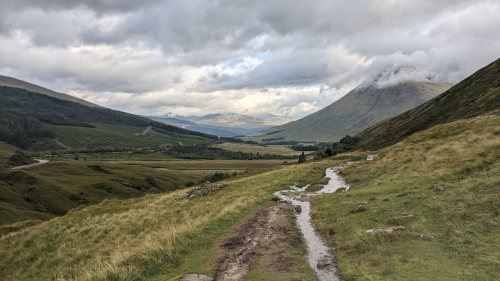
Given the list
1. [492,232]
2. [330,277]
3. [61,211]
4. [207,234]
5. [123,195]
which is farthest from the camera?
[123,195]

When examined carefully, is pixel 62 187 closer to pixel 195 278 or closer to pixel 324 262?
pixel 195 278

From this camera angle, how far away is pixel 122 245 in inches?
926

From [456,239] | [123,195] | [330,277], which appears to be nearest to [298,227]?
[330,277]

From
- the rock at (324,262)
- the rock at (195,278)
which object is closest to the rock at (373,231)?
the rock at (324,262)

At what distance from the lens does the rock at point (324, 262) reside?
14.8 metres

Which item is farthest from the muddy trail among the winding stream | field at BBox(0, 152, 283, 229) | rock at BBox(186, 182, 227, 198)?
field at BBox(0, 152, 283, 229)

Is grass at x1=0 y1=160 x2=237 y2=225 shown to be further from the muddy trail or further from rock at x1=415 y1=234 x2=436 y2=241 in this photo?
rock at x1=415 y1=234 x2=436 y2=241

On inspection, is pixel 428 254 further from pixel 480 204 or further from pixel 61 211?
pixel 61 211

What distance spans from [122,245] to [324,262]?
1730 centimetres

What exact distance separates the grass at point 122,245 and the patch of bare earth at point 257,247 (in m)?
1.20

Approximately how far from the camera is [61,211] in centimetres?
9838

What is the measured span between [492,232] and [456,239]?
191 centimetres

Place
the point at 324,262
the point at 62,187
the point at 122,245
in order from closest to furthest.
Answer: the point at 324,262 → the point at 122,245 → the point at 62,187

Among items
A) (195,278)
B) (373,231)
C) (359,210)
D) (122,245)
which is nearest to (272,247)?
(195,278)
